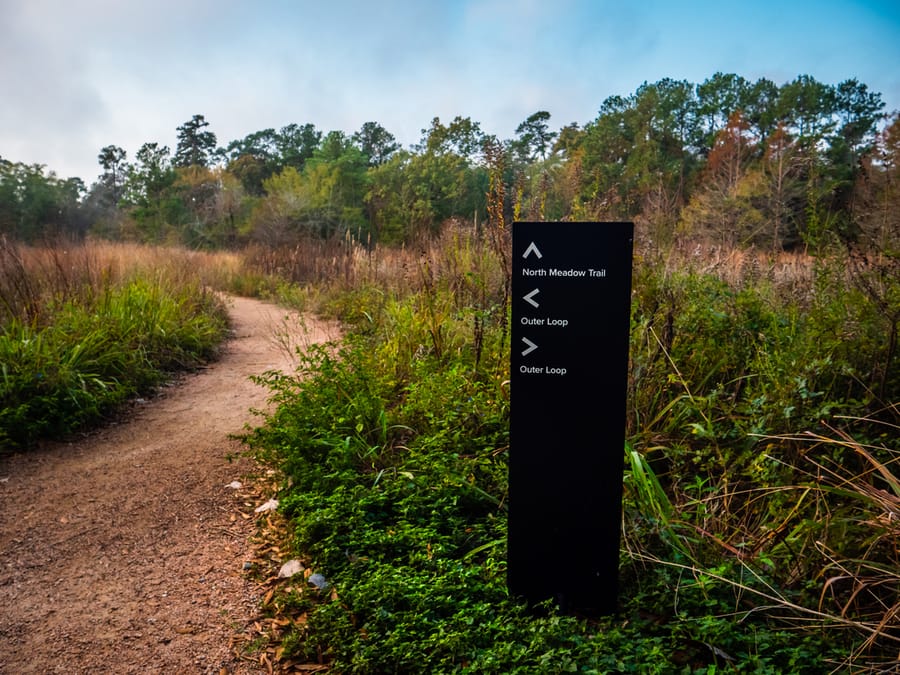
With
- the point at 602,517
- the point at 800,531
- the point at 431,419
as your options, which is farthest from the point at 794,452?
the point at 431,419

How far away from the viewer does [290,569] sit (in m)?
2.85

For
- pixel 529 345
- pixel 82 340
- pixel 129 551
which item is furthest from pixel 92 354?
pixel 529 345

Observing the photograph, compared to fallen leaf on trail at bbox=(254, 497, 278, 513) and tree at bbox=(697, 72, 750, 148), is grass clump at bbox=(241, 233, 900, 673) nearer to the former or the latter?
fallen leaf on trail at bbox=(254, 497, 278, 513)

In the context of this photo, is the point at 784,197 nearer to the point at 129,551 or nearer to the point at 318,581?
the point at 318,581

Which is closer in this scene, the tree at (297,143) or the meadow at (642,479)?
the meadow at (642,479)

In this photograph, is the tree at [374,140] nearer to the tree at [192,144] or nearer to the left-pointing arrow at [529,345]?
the tree at [192,144]

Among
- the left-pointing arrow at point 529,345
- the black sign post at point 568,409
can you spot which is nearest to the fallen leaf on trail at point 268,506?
the black sign post at point 568,409

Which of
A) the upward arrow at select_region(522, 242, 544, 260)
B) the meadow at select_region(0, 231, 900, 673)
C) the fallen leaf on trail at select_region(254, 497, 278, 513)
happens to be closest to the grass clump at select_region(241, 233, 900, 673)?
the meadow at select_region(0, 231, 900, 673)

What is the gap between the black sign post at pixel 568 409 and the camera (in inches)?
83.4

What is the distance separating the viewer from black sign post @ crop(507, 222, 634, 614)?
6.95 ft

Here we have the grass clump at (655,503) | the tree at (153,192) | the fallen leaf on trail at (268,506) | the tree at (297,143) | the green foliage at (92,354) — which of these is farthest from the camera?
the tree at (297,143)

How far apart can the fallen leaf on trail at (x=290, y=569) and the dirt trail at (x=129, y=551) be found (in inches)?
5.8

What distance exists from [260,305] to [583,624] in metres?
12.1

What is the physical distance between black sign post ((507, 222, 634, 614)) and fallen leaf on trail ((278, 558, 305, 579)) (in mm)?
1138
